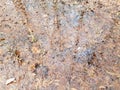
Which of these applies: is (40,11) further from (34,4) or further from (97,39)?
(97,39)

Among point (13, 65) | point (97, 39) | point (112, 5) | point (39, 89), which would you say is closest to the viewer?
point (39, 89)

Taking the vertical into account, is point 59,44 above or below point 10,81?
above

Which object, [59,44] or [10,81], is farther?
[59,44]

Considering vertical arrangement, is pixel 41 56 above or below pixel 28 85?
above

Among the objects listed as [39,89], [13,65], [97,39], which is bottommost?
[39,89]

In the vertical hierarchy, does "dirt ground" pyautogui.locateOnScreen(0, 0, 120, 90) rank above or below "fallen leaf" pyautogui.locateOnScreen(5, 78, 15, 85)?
above

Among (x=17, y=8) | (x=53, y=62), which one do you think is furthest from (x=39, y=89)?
(x=17, y=8)

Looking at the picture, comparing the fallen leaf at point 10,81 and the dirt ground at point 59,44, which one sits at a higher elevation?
the dirt ground at point 59,44

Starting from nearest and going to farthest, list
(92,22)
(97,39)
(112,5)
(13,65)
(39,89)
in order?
1. (39,89)
2. (13,65)
3. (97,39)
4. (92,22)
5. (112,5)
